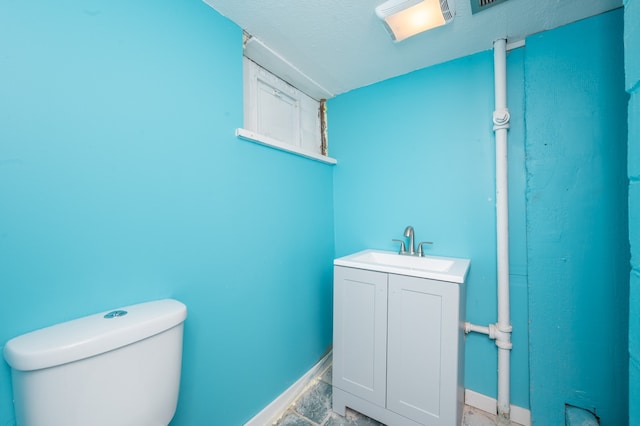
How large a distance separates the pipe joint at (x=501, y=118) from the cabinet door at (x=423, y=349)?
902mm

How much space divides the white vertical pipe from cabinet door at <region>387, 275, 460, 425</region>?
44 centimetres

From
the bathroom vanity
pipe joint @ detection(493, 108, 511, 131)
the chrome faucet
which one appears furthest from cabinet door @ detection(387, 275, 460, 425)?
pipe joint @ detection(493, 108, 511, 131)

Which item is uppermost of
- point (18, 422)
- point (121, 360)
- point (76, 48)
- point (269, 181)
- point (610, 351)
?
point (76, 48)

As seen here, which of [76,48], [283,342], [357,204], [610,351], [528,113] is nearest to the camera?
[76,48]

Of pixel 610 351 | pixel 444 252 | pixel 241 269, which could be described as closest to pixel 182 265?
pixel 241 269

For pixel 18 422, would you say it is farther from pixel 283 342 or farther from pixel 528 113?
pixel 528 113

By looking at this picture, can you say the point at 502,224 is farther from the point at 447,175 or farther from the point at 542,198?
the point at 447,175

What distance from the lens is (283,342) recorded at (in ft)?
4.65

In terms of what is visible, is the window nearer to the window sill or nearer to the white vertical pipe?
the window sill

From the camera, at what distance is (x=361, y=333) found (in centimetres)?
130

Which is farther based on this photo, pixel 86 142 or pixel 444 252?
pixel 444 252

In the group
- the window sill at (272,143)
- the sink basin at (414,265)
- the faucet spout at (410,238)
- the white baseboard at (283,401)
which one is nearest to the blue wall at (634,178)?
the sink basin at (414,265)

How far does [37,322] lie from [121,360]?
24 centimetres

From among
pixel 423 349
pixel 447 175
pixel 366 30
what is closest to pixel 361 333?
pixel 423 349
